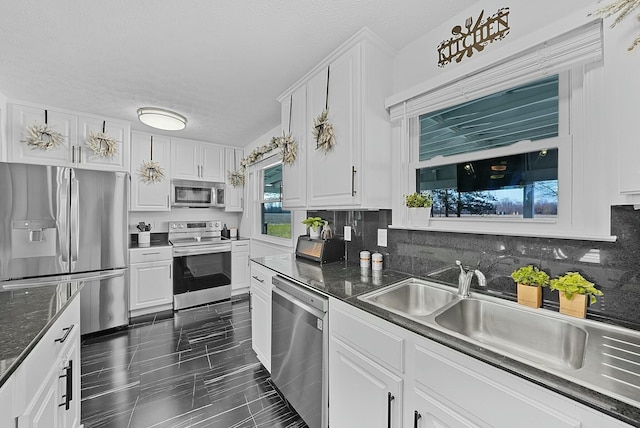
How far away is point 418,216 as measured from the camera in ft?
5.91

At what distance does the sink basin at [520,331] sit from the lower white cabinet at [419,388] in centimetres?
16

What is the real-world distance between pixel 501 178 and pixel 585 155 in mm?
365

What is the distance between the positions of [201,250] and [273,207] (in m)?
1.22

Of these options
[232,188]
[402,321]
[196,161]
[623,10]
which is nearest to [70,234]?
[196,161]

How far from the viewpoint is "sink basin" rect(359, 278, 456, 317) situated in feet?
4.99

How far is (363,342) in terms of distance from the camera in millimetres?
1277

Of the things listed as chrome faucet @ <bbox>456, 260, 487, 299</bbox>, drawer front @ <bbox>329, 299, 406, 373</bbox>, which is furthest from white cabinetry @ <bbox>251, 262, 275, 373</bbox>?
chrome faucet @ <bbox>456, 260, 487, 299</bbox>

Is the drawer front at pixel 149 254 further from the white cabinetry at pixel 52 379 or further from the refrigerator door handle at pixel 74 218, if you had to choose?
the white cabinetry at pixel 52 379

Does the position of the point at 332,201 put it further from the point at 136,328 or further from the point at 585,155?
the point at 136,328

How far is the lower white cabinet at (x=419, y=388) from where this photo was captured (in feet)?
2.49

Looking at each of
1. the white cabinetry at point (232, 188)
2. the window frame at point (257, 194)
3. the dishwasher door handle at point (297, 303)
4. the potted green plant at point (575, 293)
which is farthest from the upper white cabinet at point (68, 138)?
the potted green plant at point (575, 293)

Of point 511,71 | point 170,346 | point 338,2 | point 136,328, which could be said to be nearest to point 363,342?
point 511,71

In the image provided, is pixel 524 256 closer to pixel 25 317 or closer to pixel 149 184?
pixel 25 317

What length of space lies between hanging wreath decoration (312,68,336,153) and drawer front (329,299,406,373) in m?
1.16
